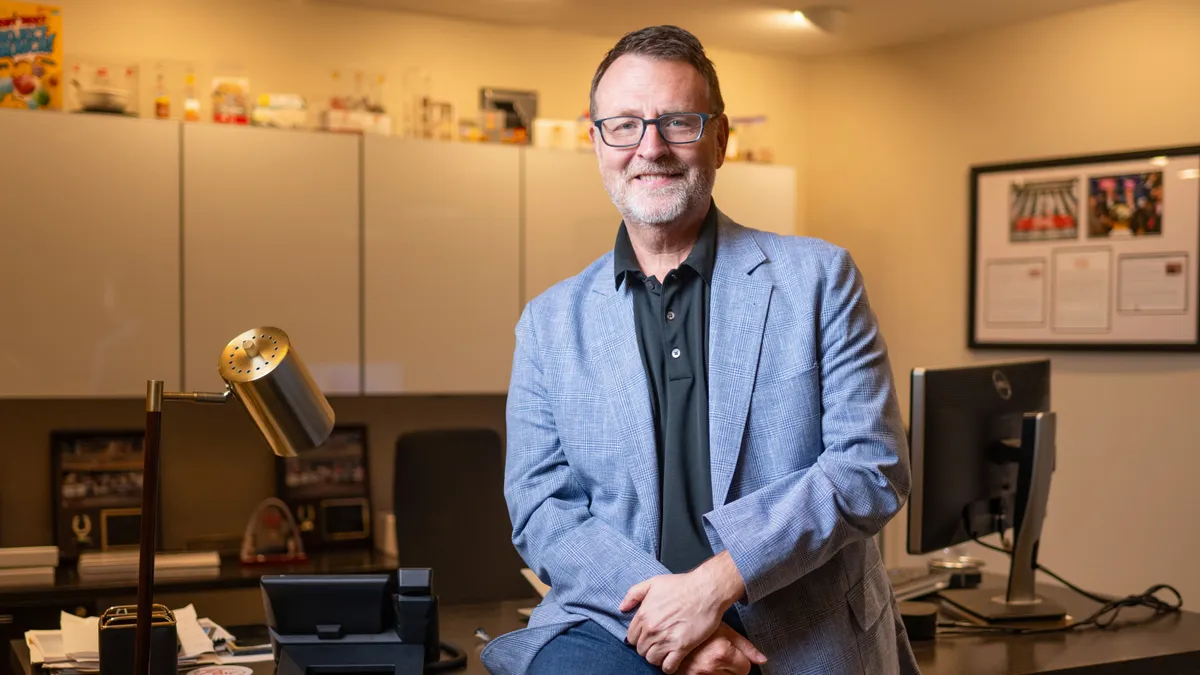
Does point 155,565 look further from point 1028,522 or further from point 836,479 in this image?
point 836,479

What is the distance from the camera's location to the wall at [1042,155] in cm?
420

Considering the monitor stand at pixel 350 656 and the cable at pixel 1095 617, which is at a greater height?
the monitor stand at pixel 350 656

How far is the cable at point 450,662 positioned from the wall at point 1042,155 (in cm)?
304

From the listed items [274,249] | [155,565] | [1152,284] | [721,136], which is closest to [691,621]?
[721,136]

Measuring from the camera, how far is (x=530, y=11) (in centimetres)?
454

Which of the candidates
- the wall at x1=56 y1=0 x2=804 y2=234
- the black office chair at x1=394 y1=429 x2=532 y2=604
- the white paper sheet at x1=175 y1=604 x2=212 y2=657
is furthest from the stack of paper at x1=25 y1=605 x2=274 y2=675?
the wall at x1=56 y1=0 x2=804 y2=234

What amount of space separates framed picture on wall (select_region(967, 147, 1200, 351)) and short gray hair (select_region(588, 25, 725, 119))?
2.98 metres

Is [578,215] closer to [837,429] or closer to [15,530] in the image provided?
[15,530]

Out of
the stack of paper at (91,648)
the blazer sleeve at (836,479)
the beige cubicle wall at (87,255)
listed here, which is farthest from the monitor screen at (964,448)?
the beige cubicle wall at (87,255)

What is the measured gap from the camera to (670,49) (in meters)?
1.79

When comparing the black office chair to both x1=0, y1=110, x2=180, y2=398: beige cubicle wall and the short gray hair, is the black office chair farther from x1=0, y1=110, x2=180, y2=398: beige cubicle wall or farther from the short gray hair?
the short gray hair

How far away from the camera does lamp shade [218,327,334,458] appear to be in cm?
173

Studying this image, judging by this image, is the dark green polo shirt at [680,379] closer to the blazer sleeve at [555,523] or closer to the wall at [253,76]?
the blazer sleeve at [555,523]

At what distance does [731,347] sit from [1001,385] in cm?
114
